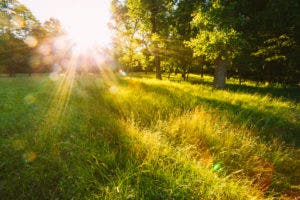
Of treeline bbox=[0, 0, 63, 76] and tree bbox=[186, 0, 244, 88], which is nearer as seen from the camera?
tree bbox=[186, 0, 244, 88]

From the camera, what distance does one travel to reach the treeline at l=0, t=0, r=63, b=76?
1190 inches

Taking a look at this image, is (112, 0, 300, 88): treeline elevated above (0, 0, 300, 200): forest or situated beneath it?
elevated above

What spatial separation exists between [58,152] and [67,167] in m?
0.50

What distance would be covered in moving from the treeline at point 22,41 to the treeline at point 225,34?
23477 millimetres

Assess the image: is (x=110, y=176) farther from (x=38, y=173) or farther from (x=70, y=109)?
(x=70, y=109)

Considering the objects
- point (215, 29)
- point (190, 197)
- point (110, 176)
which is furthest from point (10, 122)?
point (215, 29)

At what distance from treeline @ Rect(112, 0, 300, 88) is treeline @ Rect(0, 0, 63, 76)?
924 inches

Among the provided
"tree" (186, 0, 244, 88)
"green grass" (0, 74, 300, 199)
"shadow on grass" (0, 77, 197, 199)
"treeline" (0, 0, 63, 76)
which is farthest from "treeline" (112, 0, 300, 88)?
"treeline" (0, 0, 63, 76)

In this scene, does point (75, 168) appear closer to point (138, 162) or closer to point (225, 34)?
point (138, 162)

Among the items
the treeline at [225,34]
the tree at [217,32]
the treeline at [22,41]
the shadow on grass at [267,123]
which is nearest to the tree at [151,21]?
the treeline at [225,34]

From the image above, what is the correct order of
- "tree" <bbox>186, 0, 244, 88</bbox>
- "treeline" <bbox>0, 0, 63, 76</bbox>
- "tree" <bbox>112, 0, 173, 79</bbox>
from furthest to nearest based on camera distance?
"treeline" <bbox>0, 0, 63, 76</bbox> < "tree" <bbox>112, 0, 173, 79</bbox> < "tree" <bbox>186, 0, 244, 88</bbox>

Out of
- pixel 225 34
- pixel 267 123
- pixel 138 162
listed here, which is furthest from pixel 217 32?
pixel 138 162

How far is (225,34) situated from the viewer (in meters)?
9.27

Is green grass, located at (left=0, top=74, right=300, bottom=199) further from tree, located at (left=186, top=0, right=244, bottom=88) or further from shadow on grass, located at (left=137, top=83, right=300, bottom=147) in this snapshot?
tree, located at (left=186, top=0, right=244, bottom=88)
